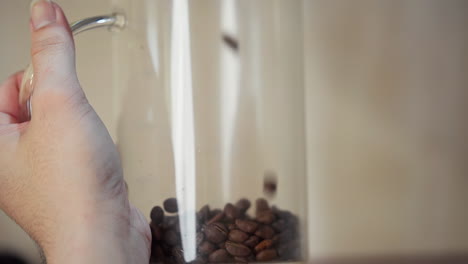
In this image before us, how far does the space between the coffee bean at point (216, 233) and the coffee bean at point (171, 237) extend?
0.11 ft

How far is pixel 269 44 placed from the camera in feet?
2.06

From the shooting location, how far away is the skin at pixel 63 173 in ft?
1.71

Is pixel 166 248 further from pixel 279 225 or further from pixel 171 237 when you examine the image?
pixel 279 225

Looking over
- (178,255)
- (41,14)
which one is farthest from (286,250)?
(41,14)

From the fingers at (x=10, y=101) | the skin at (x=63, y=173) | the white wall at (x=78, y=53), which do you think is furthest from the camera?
the white wall at (x=78, y=53)

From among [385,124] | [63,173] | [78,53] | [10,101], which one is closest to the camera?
[63,173]

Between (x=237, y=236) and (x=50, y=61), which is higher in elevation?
(x=50, y=61)

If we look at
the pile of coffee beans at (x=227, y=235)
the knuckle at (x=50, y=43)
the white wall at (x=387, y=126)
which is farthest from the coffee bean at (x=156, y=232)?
the white wall at (x=387, y=126)

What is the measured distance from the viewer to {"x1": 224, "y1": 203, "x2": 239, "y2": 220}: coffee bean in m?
0.58

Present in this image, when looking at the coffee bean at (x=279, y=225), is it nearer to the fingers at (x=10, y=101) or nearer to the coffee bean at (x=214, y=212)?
the coffee bean at (x=214, y=212)

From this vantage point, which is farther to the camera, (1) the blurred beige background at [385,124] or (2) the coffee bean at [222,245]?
(1) the blurred beige background at [385,124]

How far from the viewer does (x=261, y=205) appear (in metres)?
0.60

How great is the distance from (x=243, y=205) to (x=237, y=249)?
0.06 metres

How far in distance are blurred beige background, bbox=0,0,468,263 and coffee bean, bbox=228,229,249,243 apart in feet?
1.22
